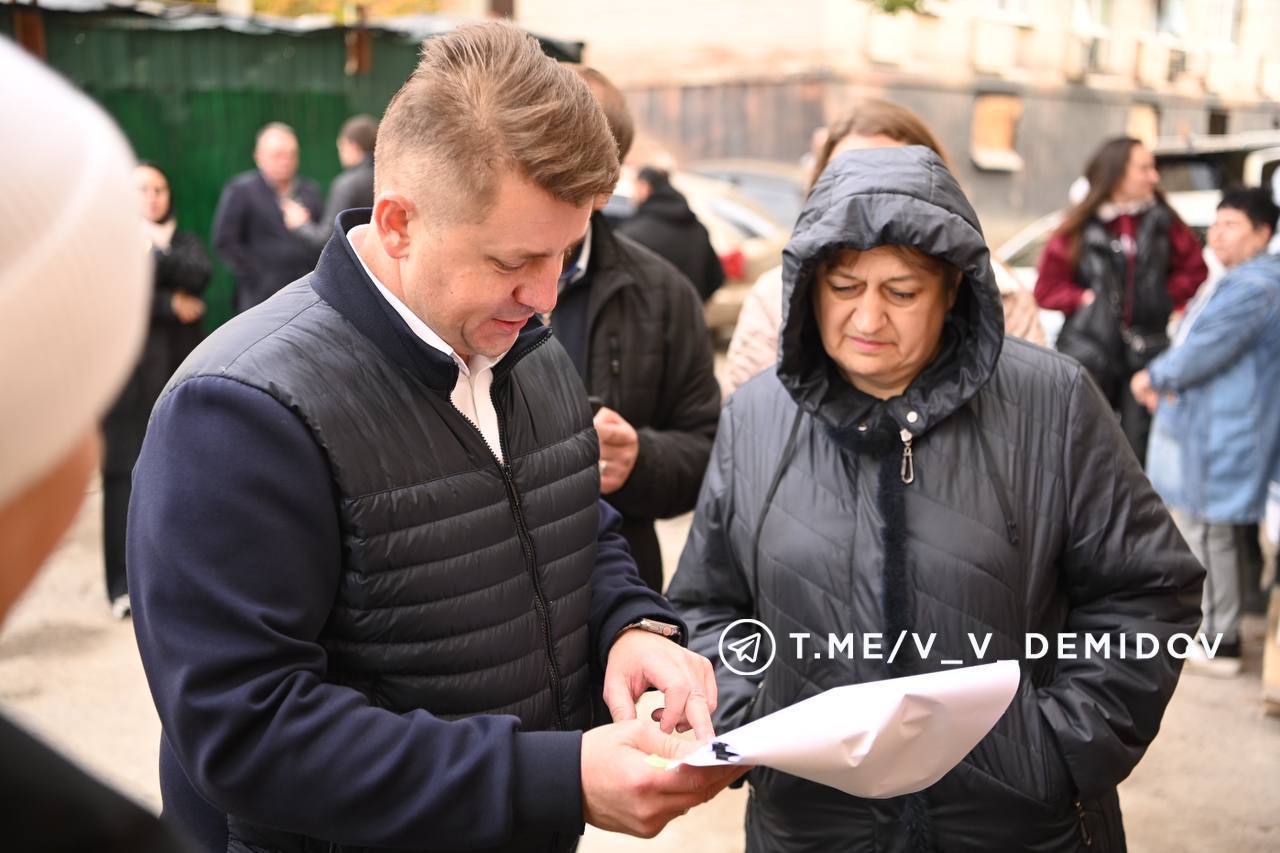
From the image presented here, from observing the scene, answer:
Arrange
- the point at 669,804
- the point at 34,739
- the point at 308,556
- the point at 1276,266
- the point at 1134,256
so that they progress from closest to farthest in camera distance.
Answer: the point at 34,739 < the point at 308,556 < the point at 669,804 < the point at 1276,266 < the point at 1134,256

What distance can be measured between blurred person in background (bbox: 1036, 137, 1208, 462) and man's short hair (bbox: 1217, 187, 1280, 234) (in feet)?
1.57

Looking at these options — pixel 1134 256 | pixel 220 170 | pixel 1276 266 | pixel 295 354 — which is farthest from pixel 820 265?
pixel 220 170

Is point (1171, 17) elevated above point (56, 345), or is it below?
above

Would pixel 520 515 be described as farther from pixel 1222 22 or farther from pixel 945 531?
pixel 1222 22

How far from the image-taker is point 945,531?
2.15 metres

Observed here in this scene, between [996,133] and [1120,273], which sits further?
[996,133]

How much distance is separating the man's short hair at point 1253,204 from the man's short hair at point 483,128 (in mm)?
4577

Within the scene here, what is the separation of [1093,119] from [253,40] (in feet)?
50.4

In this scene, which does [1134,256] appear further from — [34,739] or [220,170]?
[220,170]

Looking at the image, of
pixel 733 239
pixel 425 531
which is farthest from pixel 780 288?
pixel 733 239

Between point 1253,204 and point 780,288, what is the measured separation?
309 cm

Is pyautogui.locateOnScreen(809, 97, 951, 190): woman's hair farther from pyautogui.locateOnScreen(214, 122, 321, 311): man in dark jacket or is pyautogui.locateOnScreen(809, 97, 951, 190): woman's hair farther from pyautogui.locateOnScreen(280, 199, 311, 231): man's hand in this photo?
pyautogui.locateOnScreen(280, 199, 311, 231): man's hand

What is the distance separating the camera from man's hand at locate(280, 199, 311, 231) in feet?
25.0

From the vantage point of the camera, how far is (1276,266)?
527 cm
